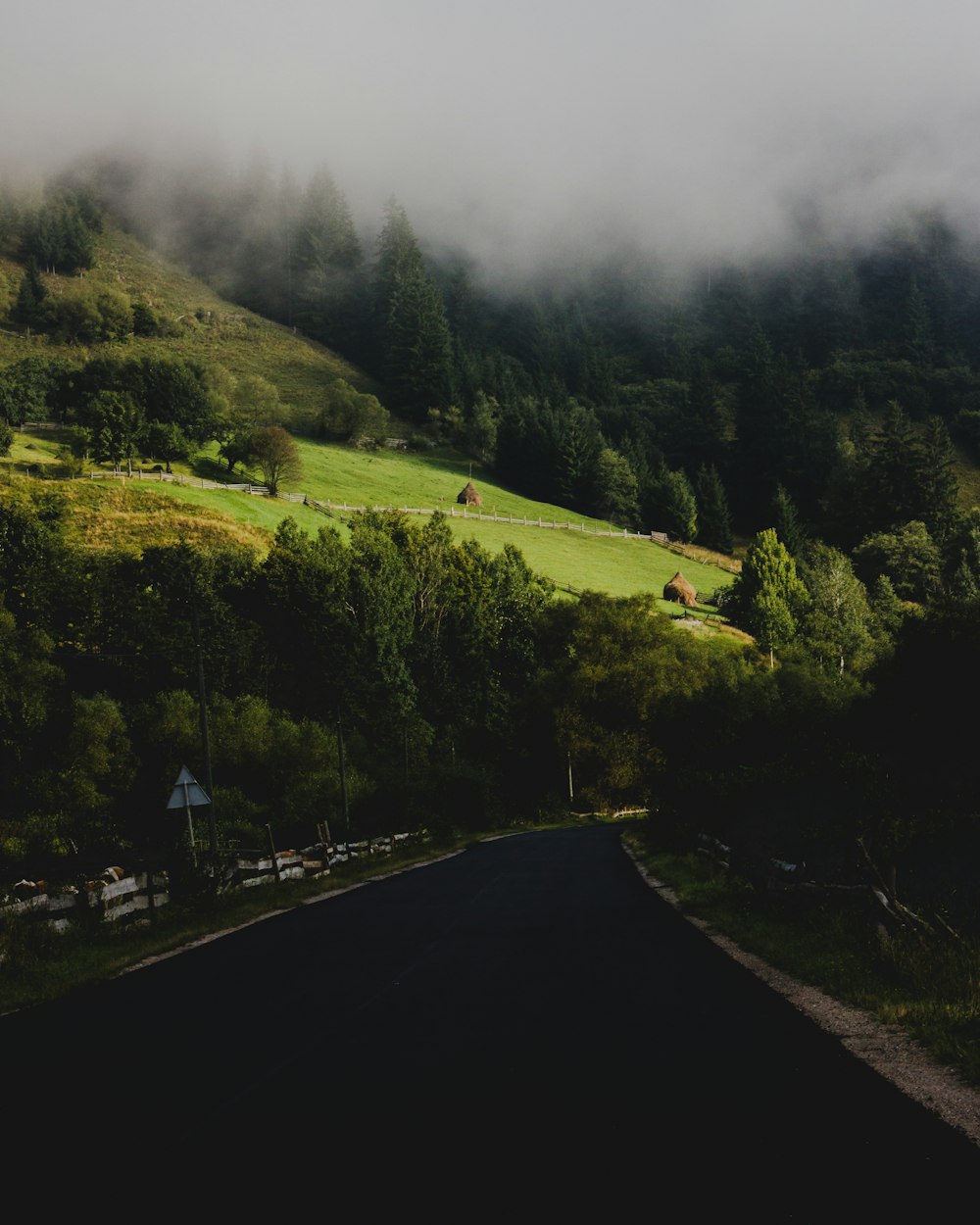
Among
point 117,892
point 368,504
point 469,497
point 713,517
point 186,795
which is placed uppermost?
point 469,497

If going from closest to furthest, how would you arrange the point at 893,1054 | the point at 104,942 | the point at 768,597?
the point at 893,1054 → the point at 104,942 → the point at 768,597

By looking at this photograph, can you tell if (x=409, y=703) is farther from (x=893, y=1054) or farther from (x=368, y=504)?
(x=893, y=1054)

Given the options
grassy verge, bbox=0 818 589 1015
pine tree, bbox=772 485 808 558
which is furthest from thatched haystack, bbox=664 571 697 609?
grassy verge, bbox=0 818 589 1015

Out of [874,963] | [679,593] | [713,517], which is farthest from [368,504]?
[874,963]

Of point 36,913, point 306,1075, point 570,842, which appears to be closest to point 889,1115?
point 306,1075

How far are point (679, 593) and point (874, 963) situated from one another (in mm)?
96022

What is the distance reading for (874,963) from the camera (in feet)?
37.6

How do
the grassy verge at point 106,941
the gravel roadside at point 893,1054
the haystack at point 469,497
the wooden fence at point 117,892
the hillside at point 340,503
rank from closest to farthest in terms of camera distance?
the gravel roadside at point 893,1054, the grassy verge at point 106,941, the wooden fence at point 117,892, the hillside at point 340,503, the haystack at point 469,497

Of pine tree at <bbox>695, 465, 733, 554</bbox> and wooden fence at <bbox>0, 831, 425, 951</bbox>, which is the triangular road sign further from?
pine tree at <bbox>695, 465, 733, 554</bbox>

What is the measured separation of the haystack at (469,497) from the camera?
128 m

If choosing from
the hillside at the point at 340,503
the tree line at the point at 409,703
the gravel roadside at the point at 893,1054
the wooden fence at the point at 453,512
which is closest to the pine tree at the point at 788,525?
the wooden fence at the point at 453,512

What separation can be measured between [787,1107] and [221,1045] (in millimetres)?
5058

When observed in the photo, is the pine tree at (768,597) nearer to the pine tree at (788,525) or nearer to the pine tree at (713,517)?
the pine tree at (788,525)

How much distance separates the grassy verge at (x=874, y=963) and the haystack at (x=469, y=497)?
112352 mm
